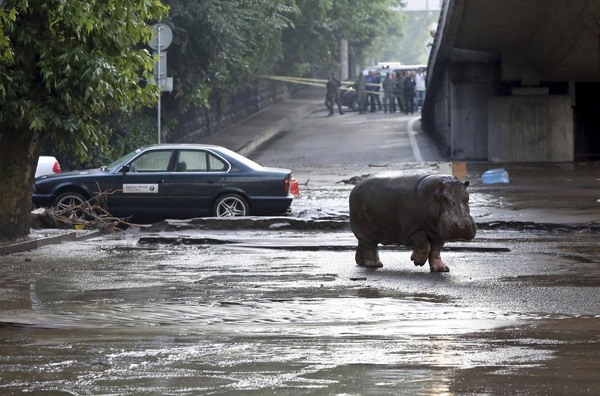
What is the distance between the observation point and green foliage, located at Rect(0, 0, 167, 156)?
14359 mm

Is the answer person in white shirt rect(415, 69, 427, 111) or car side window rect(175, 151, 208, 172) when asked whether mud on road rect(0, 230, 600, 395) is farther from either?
person in white shirt rect(415, 69, 427, 111)

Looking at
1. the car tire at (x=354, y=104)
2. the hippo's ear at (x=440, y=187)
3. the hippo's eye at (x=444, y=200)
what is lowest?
the hippo's eye at (x=444, y=200)

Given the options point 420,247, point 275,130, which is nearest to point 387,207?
point 420,247

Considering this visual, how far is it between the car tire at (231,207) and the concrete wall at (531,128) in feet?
46.6

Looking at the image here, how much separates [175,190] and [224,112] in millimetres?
24573

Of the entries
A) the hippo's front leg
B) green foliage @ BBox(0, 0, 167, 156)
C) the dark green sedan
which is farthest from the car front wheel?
the hippo's front leg

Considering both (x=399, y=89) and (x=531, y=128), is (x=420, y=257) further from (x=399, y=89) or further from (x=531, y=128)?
(x=399, y=89)

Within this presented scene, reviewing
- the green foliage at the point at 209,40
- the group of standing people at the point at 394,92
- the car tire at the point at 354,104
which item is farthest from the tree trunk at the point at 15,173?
the car tire at the point at 354,104

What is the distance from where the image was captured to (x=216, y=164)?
62.5 ft

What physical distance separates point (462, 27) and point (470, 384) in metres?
21.9

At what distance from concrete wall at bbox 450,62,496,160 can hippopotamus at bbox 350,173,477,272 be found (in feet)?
64.1

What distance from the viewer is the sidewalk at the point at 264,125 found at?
37.6 meters

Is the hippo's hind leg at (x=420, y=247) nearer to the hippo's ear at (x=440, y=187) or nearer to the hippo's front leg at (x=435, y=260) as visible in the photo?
the hippo's front leg at (x=435, y=260)

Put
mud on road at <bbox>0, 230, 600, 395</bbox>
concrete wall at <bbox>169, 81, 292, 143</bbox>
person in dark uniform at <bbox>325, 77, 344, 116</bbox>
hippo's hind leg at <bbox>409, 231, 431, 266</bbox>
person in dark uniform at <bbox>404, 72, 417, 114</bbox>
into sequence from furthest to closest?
person in dark uniform at <bbox>404, 72, 417, 114</bbox>
person in dark uniform at <bbox>325, 77, 344, 116</bbox>
concrete wall at <bbox>169, 81, 292, 143</bbox>
hippo's hind leg at <bbox>409, 231, 431, 266</bbox>
mud on road at <bbox>0, 230, 600, 395</bbox>
